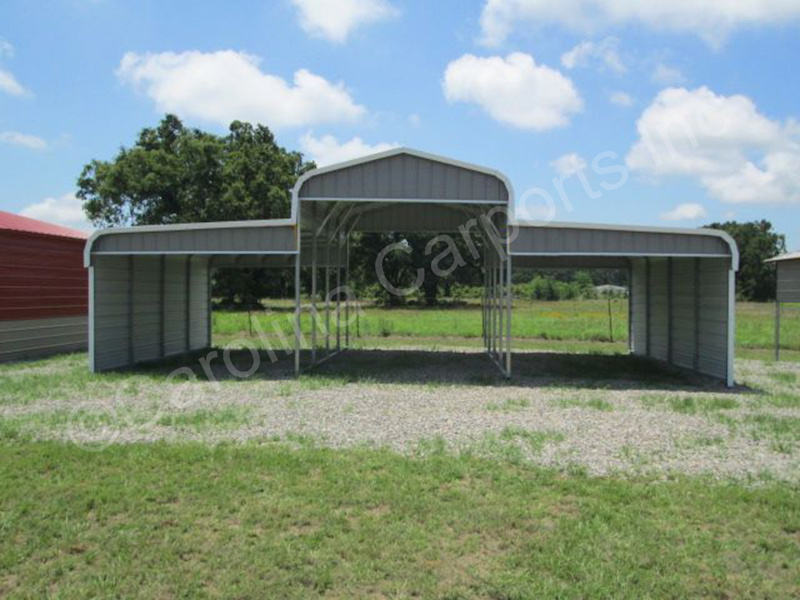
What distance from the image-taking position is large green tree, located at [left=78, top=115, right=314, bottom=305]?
3422cm

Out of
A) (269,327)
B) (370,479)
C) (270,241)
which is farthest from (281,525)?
(269,327)

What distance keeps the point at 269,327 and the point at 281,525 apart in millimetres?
18857

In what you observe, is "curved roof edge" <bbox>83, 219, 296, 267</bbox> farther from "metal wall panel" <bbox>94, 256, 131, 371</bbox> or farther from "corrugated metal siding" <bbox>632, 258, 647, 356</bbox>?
"corrugated metal siding" <bbox>632, 258, 647, 356</bbox>

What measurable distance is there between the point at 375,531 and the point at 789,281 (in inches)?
554

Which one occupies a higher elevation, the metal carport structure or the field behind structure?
the metal carport structure

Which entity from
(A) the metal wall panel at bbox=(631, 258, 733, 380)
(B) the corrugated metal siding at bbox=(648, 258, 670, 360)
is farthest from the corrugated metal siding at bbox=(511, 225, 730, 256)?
(B) the corrugated metal siding at bbox=(648, 258, 670, 360)

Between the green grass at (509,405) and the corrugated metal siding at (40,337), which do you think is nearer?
the green grass at (509,405)

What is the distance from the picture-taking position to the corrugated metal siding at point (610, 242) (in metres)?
10.8

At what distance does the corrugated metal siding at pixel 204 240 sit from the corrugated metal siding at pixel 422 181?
161 centimetres

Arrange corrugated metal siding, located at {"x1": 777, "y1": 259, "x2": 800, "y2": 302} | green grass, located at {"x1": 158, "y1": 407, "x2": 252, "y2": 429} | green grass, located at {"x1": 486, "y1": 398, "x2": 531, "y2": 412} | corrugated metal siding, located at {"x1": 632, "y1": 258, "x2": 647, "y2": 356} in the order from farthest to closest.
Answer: corrugated metal siding, located at {"x1": 632, "y1": 258, "x2": 647, "y2": 356}, corrugated metal siding, located at {"x1": 777, "y1": 259, "x2": 800, "y2": 302}, green grass, located at {"x1": 486, "y1": 398, "x2": 531, "y2": 412}, green grass, located at {"x1": 158, "y1": 407, "x2": 252, "y2": 429}

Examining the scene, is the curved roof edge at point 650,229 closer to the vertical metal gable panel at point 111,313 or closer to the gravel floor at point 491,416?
the gravel floor at point 491,416

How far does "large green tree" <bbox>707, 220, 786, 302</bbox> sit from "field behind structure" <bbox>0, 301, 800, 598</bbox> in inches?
2161

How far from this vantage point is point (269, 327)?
22.9 meters

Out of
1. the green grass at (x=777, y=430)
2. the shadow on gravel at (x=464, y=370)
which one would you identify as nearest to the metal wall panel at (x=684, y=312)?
the shadow on gravel at (x=464, y=370)
